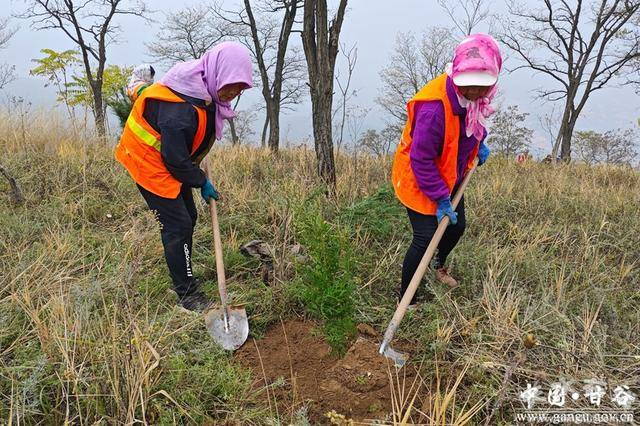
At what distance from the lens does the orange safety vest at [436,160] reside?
2260 millimetres

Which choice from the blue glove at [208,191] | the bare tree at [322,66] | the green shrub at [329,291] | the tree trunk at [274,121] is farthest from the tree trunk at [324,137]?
the tree trunk at [274,121]

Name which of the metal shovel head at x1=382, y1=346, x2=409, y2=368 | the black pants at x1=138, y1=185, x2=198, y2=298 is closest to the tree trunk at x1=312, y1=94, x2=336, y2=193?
the black pants at x1=138, y1=185, x2=198, y2=298

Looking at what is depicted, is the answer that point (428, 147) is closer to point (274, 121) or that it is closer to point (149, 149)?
point (149, 149)

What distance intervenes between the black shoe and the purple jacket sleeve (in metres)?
1.55

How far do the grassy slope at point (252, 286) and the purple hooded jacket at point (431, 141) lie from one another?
718 millimetres

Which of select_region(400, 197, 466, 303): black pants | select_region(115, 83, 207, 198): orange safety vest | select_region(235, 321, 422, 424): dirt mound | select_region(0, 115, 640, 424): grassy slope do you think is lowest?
select_region(235, 321, 422, 424): dirt mound

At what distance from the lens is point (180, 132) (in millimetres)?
2346

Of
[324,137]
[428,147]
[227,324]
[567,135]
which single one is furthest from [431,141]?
[567,135]

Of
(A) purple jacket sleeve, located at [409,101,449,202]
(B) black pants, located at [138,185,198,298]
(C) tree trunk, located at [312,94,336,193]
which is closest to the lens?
(A) purple jacket sleeve, located at [409,101,449,202]

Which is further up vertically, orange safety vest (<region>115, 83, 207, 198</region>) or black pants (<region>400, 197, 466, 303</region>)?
orange safety vest (<region>115, 83, 207, 198</region>)

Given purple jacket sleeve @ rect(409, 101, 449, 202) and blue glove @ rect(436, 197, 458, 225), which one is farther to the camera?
blue glove @ rect(436, 197, 458, 225)

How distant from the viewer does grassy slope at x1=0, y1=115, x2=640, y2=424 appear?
69.2 inches

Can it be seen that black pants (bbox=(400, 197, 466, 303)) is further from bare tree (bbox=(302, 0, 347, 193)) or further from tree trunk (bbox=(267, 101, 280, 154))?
tree trunk (bbox=(267, 101, 280, 154))

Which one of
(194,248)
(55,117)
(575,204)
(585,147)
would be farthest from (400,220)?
(585,147)
